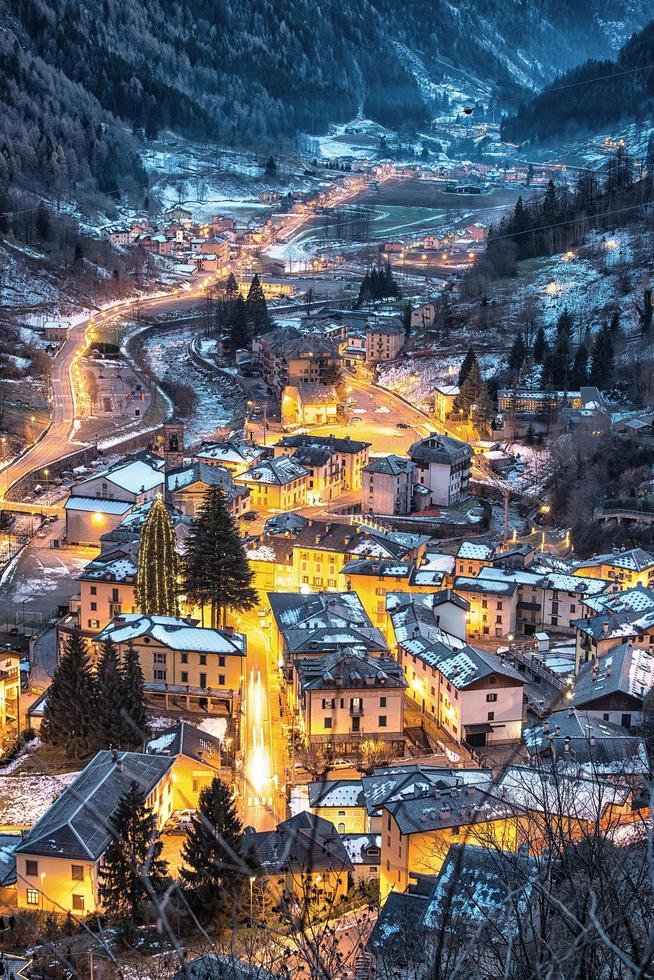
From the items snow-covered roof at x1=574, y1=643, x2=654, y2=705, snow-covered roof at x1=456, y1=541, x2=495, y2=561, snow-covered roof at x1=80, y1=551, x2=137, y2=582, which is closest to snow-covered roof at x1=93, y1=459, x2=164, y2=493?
snow-covered roof at x1=80, y1=551, x2=137, y2=582

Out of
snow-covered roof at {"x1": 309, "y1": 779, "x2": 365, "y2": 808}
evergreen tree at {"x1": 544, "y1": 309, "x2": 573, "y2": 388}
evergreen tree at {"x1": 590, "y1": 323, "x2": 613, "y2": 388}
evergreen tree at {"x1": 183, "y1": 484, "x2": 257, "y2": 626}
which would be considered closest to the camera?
snow-covered roof at {"x1": 309, "y1": 779, "x2": 365, "y2": 808}

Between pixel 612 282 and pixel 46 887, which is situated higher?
pixel 612 282

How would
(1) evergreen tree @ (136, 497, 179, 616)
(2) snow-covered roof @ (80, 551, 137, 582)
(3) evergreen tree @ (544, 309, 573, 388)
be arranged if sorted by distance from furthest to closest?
1. (3) evergreen tree @ (544, 309, 573, 388)
2. (2) snow-covered roof @ (80, 551, 137, 582)
3. (1) evergreen tree @ (136, 497, 179, 616)

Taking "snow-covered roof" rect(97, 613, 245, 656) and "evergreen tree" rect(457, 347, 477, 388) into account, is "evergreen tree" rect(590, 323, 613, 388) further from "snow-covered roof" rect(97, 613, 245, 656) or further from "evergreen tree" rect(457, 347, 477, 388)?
"snow-covered roof" rect(97, 613, 245, 656)

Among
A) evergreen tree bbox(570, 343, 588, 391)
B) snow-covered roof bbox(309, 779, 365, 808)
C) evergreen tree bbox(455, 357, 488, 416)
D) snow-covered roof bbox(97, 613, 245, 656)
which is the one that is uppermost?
evergreen tree bbox(570, 343, 588, 391)

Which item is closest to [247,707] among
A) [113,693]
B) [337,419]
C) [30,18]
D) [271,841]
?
[113,693]

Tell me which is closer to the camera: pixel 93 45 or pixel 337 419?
pixel 337 419

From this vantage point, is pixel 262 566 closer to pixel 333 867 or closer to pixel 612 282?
pixel 333 867

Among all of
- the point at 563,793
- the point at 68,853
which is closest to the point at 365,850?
the point at 68,853
